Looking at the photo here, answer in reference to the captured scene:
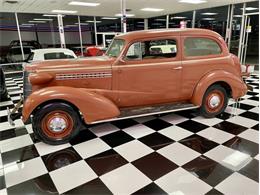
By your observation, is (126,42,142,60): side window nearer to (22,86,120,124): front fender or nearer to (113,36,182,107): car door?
(113,36,182,107): car door

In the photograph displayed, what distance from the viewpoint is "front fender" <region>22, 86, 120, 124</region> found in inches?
98.5

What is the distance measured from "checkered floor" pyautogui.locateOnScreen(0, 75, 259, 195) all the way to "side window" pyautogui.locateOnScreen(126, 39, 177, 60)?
106 centimetres

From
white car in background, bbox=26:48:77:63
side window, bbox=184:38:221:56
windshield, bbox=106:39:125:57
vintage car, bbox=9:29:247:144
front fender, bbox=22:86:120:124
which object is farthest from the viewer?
white car in background, bbox=26:48:77:63

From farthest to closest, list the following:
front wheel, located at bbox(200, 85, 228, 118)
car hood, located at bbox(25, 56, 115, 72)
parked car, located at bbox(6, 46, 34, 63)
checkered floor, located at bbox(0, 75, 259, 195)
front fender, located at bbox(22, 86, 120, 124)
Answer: parked car, located at bbox(6, 46, 34, 63) < front wheel, located at bbox(200, 85, 228, 118) < car hood, located at bbox(25, 56, 115, 72) < front fender, located at bbox(22, 86, 120, 124) < checkered floor, located at bbox(0, 75, 259, 195)

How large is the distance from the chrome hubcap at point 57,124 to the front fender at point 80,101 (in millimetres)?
272

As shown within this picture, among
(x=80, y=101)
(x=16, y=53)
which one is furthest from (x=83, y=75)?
(x=16, y=53)

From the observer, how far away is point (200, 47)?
3279 millimetres

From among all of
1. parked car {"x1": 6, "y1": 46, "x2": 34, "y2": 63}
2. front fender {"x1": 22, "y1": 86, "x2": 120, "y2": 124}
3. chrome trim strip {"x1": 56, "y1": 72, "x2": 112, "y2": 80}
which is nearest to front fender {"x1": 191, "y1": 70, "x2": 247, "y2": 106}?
front fender {"x1": 22, "y1": 86, "x2": 120, "y2": 124}

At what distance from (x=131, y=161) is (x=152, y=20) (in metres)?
12.3

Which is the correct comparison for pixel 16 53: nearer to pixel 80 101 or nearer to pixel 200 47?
pixel 80 101

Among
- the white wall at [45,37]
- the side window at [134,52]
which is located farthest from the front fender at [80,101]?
the white wall at [45,37]

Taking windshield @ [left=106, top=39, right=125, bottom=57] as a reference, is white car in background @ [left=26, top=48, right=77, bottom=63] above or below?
below

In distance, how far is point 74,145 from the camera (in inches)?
104

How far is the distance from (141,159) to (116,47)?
179cm
